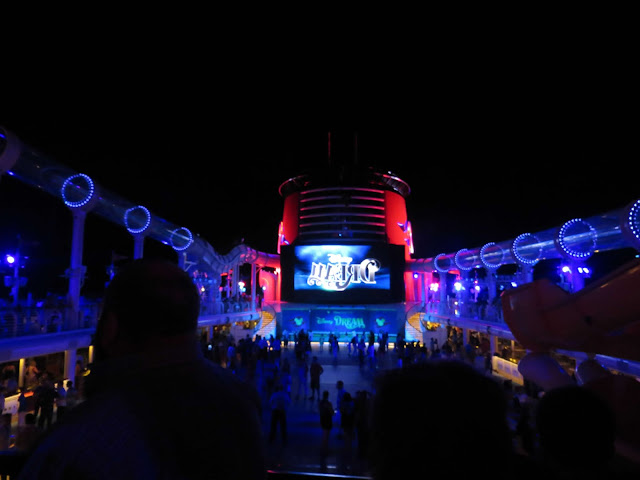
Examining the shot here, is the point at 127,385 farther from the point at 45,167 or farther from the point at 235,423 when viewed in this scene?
the point at 45,167

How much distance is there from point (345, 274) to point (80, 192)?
782 inches

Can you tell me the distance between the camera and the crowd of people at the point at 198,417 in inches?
34.5

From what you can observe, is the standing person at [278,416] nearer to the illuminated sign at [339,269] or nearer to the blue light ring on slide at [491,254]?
the blue light ring on slide at [491,254]

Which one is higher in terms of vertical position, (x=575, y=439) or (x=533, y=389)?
(x=575, y=439)

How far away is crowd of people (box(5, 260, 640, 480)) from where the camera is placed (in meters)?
0.88

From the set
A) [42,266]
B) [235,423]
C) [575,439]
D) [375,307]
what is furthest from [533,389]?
[42,266]

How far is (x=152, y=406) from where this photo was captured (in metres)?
1.10

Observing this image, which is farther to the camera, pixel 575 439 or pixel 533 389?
pixel 533 389

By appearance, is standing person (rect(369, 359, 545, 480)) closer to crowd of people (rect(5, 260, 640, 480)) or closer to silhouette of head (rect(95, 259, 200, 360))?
crowd of people (rect(5, 260, 640, 480))

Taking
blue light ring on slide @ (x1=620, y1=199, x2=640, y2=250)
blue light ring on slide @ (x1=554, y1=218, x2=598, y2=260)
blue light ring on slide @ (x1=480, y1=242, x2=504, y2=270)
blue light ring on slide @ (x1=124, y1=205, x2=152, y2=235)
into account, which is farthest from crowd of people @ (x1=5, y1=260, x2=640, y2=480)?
blue light ring on slide @ (x1=480, y1=242, x2=504, y2=270)

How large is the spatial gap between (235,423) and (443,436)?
0.72 metres

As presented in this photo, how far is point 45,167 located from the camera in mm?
9023

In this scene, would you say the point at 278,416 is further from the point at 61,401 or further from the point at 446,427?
the point at 446,427

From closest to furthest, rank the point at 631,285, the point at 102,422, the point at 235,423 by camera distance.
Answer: the point at 102,422, the point at 235,423, the point at 631,285
